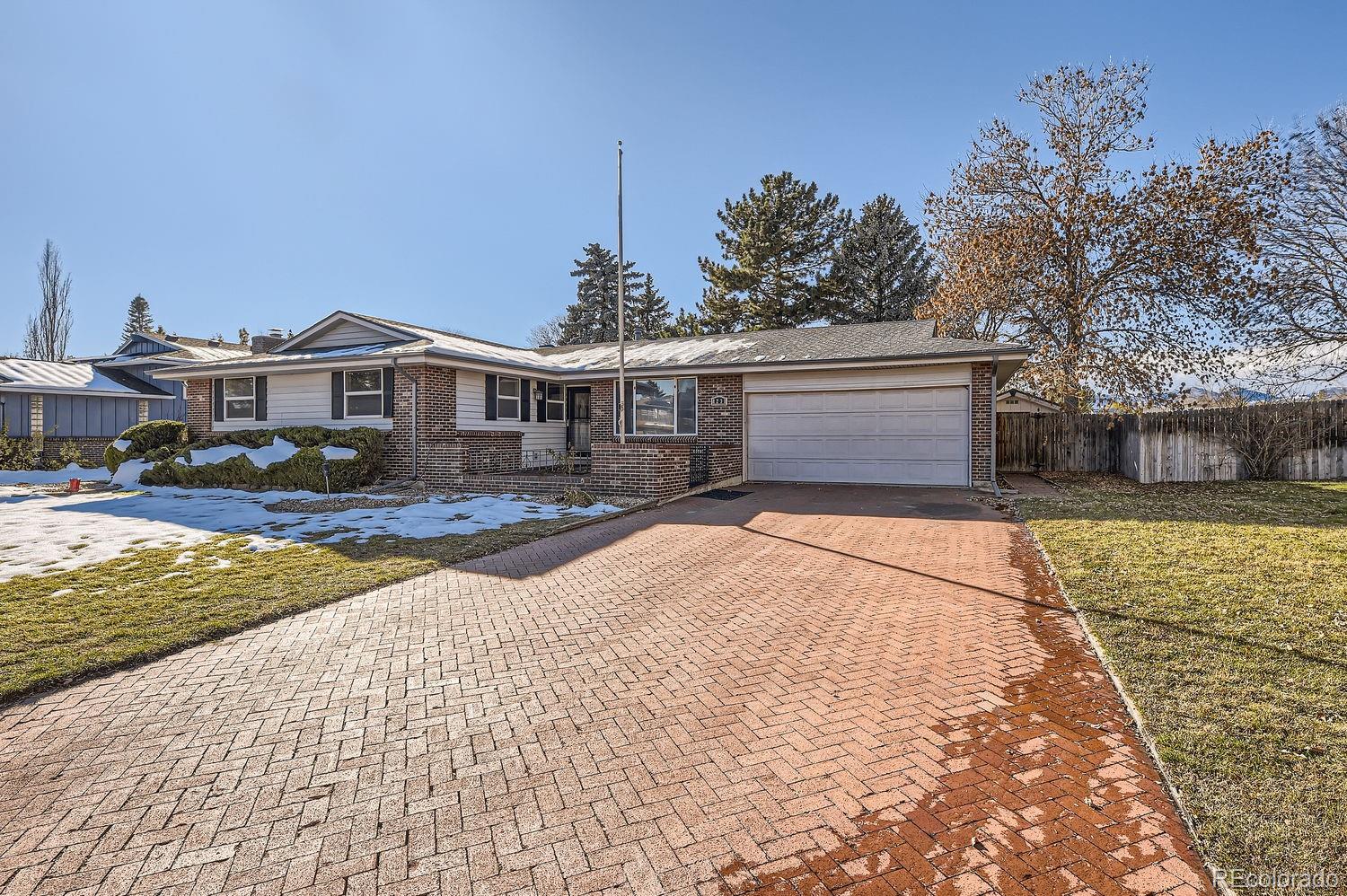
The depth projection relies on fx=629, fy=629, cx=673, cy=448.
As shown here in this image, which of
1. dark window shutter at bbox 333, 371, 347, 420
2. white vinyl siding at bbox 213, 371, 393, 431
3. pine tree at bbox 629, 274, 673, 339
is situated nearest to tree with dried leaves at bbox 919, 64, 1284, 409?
dark window shutter at bbox 333, 371, 347, 420

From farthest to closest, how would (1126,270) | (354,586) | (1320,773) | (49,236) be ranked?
(49,236) → (1126,270) → (354,586) → (1320,773)

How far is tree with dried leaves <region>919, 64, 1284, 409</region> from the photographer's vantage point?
16.8 metres

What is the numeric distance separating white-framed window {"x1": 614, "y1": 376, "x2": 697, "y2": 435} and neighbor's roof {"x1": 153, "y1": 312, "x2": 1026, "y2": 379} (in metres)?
0.49

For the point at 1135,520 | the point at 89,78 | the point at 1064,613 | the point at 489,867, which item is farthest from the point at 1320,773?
the point at 89,78

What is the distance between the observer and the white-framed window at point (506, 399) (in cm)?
1547

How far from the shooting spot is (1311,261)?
1625 centimetres

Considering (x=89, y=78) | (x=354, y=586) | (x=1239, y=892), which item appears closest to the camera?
(x=1239, y=892)

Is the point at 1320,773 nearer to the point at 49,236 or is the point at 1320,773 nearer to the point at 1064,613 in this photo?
the point at 1064,613

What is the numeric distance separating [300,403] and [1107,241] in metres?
22.5

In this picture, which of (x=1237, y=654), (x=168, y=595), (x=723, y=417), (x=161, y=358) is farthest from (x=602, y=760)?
(x=161, y=358)

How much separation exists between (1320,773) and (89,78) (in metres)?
19.1

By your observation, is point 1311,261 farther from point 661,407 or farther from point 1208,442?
point 661,407

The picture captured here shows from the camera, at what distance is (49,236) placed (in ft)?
125

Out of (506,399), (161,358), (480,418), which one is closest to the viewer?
(480,418)
